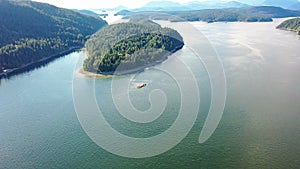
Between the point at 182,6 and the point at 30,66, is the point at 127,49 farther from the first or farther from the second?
the point at 182,6

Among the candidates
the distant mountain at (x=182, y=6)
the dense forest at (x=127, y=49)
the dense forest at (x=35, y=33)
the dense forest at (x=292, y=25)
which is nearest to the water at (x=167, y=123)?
the dense forest at (x=127, y=49)

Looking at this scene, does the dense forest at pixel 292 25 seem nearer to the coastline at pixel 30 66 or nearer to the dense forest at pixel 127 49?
the dense forest at pixel 127 49

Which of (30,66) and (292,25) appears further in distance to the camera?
(292,25)

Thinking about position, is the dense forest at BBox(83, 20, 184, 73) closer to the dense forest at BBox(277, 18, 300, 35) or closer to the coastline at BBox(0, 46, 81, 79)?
the coastline at BBox(0, 46, 81, 79)

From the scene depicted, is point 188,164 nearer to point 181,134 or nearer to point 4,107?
point 181,134

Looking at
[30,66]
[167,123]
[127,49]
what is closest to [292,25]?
[127,49]

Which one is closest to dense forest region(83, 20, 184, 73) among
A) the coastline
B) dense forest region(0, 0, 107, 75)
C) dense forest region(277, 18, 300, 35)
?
the coastline
